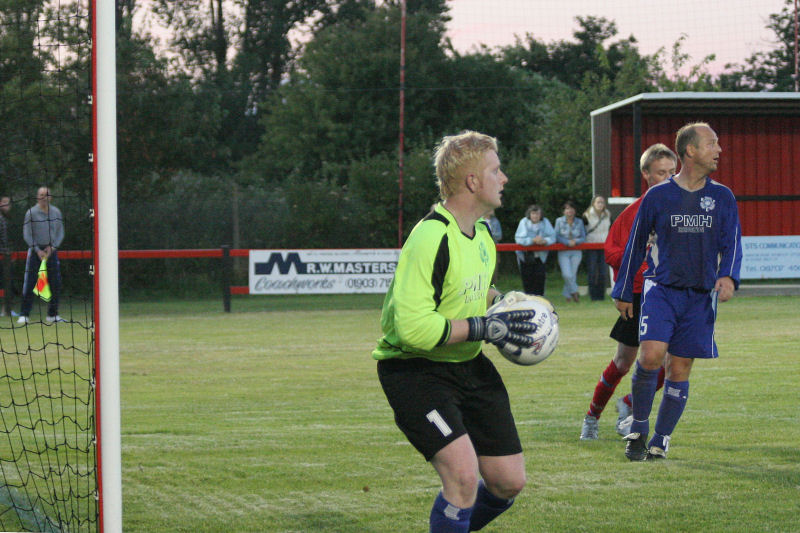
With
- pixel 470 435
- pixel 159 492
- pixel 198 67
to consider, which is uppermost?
pixel 198 67

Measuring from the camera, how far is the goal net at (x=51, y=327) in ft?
17.8

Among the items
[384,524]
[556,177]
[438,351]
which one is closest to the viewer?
[438,351]

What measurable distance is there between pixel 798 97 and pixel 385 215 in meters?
9.35

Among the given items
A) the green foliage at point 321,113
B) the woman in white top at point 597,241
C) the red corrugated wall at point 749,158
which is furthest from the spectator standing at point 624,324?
the red corrugated wall at point 749,158

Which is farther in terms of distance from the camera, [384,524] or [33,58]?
[33,58]

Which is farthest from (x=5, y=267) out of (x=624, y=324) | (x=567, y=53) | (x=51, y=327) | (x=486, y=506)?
(x=567, y=53)

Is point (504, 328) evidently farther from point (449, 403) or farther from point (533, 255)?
point (533, 255)

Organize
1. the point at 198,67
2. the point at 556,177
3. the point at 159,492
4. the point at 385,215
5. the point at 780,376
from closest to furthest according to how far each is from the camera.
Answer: the point at 159,492
the point at 780,376
the point at 385,215
the point at 556,177
the point at 198,67

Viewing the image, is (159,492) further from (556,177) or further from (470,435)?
(556,177)

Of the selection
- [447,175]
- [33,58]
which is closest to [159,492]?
[447,175]

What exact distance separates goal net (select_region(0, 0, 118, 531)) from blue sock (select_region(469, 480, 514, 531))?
159 cm

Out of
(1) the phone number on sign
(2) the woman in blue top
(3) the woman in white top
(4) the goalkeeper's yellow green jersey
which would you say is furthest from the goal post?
(3) the woman in white top

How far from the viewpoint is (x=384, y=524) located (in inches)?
211

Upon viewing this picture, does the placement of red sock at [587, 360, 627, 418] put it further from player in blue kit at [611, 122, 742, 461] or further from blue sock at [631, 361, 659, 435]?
player in blue kit at [611, 122, 742, 461]
